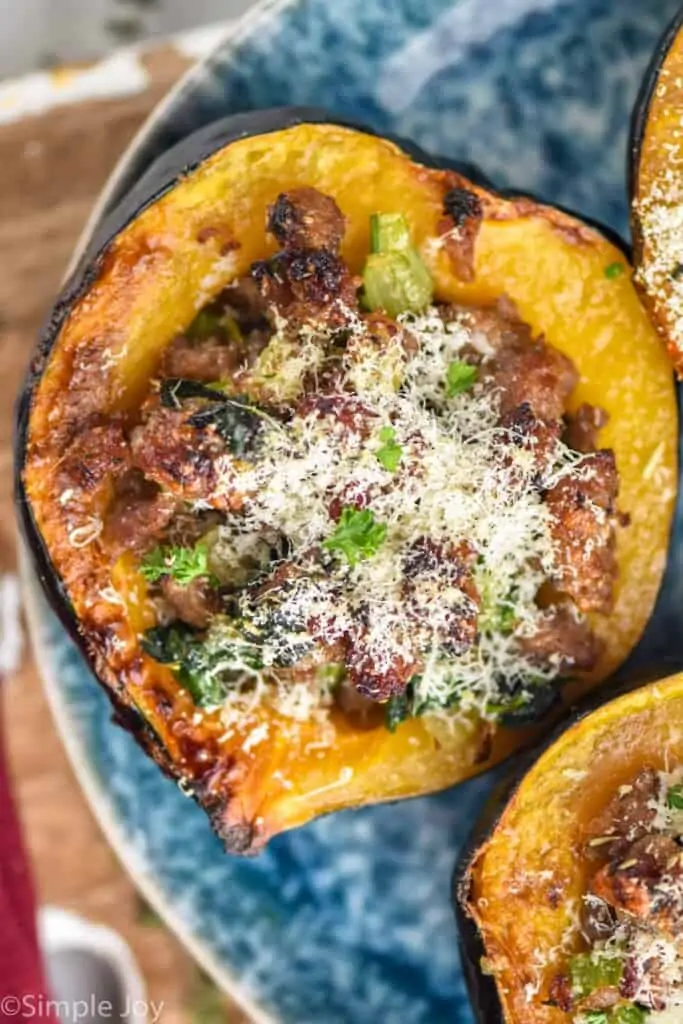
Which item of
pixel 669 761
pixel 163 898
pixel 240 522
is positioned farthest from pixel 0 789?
pixel 669 761

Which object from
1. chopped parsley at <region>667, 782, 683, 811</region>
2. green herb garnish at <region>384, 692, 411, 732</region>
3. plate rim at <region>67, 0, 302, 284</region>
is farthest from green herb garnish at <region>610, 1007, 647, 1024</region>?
plate rim at <region>67, 0, 302, 284</region>

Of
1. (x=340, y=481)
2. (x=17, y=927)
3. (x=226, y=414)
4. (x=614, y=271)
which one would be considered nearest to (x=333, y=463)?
(x=340, y=481)

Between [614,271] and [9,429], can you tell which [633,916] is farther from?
[9,429]

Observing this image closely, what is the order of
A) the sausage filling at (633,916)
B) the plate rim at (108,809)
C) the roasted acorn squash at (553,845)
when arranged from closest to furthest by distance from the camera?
the sausage filling at (633,916)
the roasted acorn squash at (553,845)
the plate rim at (108,809)

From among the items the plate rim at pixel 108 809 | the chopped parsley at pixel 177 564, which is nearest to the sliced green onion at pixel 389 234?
the chopped parsley at pixel 177 564

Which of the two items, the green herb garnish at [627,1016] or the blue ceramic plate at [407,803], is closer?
the green herb garnish at [627,1016]

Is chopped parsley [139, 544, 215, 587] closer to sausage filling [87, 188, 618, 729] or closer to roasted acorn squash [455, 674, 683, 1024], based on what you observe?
sausage filling [87, 188, 618, 729]

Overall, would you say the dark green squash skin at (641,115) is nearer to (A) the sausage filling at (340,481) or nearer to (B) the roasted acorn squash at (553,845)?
(A) the sausage filling at (340,481)

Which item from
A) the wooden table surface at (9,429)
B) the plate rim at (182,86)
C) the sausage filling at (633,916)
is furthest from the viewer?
the wooden table surface at (9,429)
